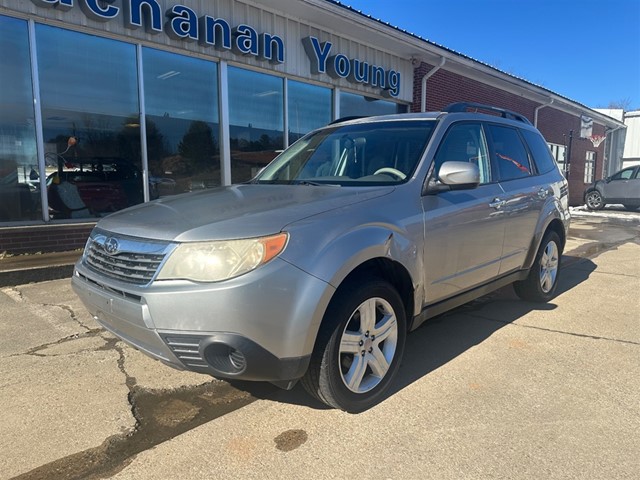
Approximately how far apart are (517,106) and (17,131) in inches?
630

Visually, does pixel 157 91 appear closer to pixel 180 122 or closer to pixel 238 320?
pixel 180 122

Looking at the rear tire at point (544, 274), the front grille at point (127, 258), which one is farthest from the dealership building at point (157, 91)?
the rear tire at point (544, 274)

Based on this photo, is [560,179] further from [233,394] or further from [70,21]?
[70,21]

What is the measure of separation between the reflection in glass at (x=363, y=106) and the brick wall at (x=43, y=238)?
21.4ft

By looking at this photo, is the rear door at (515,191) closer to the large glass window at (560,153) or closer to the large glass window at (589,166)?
the large glass window at (560,153)

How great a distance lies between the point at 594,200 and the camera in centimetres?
1852

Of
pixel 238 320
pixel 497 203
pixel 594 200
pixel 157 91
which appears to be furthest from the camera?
pixel 594 200

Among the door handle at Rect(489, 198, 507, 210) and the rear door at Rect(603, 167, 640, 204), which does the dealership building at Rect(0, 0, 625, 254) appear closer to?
the door handle at Rect(489, 198, 507, 210)

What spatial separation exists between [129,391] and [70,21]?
602 centimetres

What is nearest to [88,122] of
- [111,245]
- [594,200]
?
[111,245]

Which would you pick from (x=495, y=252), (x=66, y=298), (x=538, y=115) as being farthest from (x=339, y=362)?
(x=538, y=115)

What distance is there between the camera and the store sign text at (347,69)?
395 inches

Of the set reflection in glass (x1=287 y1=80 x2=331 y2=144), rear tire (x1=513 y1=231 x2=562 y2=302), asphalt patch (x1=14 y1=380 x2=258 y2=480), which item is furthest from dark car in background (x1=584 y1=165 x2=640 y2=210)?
asphalt patch (x1=14 y1=380 x2=258 y2=480)

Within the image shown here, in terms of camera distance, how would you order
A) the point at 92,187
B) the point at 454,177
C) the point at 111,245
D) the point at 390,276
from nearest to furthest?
the point at 111,245 < the point at 390,276 < the point at 454,177 < the point at 92,187
